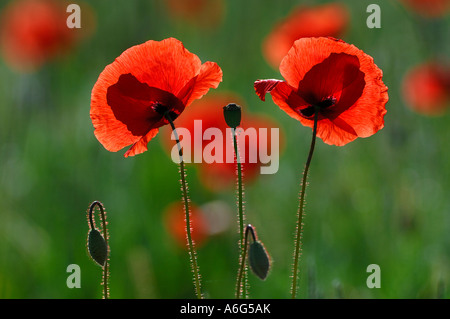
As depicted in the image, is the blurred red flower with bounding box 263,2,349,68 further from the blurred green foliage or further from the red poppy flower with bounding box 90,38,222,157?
the red poppy flower with bounding box 90,38,222,157

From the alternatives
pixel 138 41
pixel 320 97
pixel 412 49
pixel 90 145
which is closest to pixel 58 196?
pixel 90 145

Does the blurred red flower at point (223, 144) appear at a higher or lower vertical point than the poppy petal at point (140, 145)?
higher

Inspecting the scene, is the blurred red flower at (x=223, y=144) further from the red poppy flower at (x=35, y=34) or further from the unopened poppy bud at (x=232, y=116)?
the unopened poppy bud at (x=232, y=116)

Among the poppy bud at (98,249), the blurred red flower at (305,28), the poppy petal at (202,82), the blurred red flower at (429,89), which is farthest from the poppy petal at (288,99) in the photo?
the blurred red flower at (429,89)

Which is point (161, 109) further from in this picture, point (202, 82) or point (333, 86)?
point (333, 86)

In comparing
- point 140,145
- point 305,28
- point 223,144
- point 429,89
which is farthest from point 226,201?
point 140,145

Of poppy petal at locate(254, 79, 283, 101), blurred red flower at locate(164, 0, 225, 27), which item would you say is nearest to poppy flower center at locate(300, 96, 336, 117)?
poppy petal at locate(254, 79, 283, 101)
